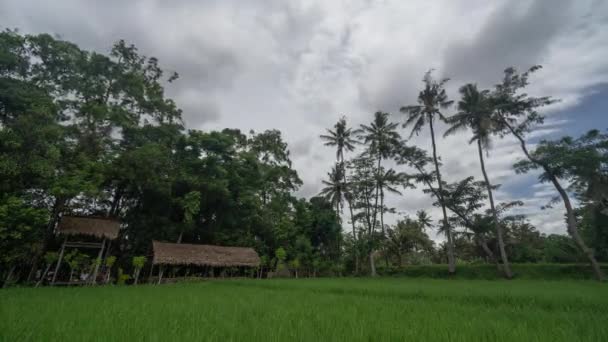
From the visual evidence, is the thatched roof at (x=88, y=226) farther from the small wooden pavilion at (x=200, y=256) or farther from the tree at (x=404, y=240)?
the tree at (x=404, y=240)

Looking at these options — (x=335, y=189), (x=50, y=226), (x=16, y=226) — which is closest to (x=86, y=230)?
(x=50, y=226)

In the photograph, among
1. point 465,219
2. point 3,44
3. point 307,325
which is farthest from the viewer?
point 465,219

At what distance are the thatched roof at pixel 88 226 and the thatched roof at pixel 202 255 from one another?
2.90 m

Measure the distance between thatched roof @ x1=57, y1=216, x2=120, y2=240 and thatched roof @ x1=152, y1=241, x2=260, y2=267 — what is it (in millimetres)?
2898

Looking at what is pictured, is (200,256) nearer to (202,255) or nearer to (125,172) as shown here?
(202,255)

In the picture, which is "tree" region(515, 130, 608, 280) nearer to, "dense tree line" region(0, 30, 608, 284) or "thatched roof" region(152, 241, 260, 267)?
"dense tree line" region(0, 30, 608, 284)

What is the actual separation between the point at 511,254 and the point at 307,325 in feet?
99.4

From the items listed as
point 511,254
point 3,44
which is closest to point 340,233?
point 511,254

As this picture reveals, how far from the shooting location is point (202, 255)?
63.3 feet

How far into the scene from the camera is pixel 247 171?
80.5 ft

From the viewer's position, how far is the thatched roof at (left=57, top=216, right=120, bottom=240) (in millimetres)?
14078

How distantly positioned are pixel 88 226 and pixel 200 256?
7.21m

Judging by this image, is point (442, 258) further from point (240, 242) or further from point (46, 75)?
point (46, 75)

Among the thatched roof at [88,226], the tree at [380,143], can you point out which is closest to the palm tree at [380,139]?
the tree at [380,143]
